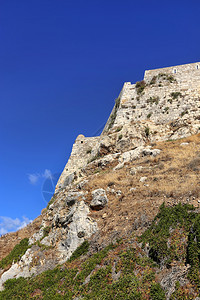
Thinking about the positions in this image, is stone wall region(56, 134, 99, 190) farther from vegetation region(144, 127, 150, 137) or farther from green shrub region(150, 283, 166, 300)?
green shrub region(150, 283, 166, 300)

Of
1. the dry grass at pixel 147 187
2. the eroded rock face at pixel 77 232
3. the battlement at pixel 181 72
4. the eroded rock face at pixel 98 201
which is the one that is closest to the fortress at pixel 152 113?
the battlement at pixel 181 72

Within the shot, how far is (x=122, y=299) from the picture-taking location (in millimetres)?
6582

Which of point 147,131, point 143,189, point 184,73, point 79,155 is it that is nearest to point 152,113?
point 147,131

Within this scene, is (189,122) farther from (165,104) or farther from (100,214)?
(100,214)

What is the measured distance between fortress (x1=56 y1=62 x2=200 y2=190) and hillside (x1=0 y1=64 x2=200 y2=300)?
41.8 inches

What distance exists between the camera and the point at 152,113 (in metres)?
26.7

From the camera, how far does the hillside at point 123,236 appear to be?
694 cm

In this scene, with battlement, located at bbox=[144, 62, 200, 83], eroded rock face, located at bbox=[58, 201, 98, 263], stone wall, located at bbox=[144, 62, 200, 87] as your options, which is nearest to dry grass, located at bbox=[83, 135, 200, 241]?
eroded rock face, located at bbox=[58, 201, 98, 263]

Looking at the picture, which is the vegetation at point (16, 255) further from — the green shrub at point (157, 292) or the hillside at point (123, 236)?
the green shrub at point (157, 292)

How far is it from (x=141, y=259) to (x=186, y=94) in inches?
912

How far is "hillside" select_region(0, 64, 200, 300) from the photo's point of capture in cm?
694

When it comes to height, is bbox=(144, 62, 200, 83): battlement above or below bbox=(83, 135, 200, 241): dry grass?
above

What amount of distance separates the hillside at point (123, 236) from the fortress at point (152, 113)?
1061 millimetres

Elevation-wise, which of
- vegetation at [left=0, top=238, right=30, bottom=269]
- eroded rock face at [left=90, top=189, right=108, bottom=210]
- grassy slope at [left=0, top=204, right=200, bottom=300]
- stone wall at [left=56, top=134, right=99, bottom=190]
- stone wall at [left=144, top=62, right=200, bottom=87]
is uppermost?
stone wall at [left=144, top=62, right=200, bottom=87]
